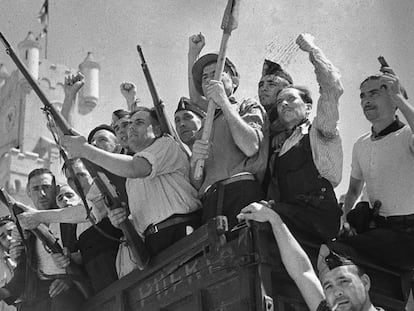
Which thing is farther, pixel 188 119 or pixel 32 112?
pixel 32 112

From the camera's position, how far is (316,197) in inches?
303

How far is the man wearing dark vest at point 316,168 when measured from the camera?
25.2ft

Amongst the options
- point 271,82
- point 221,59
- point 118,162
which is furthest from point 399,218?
point 118,162

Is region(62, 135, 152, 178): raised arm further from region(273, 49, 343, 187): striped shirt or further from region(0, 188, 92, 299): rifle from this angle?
region(0, 188, 92, 299): rifle

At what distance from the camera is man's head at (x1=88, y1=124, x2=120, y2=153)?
33.2ft

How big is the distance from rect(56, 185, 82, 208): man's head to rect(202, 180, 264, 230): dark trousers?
9.21ft

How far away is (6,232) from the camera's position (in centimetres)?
1124

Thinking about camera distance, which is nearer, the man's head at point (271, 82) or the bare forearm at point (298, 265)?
the bare forearm at point (298, 265)

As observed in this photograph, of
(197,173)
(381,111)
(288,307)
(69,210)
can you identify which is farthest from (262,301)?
(69,210)

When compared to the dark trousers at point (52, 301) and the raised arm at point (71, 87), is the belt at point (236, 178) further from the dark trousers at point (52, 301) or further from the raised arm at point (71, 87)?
the dark trousers at point (52, 301)

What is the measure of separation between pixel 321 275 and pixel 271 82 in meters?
2.04

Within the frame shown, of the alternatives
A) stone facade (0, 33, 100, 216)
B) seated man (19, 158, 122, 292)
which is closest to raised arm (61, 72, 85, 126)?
seated man (19, 158, 122, 292)

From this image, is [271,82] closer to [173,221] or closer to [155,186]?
[155,186]

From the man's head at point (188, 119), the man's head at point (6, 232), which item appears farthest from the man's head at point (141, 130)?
the man's head at point (6, 232)
